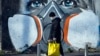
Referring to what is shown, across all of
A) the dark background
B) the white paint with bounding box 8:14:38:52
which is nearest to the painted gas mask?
the white paint with bounding box 8:14:38:52

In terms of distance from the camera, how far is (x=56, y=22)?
14469 millimetres

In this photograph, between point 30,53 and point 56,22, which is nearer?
point 56,22

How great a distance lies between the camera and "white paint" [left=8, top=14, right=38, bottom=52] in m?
18.0

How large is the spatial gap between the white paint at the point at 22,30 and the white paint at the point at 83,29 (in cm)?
149

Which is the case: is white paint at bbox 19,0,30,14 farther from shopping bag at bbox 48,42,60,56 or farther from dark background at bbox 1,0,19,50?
shopping bag at bbox 48,42,60,56

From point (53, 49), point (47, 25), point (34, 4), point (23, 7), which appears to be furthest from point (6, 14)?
point (53, 49)

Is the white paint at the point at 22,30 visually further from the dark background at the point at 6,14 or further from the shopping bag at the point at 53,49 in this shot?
the shopping bag at the point at 53,49

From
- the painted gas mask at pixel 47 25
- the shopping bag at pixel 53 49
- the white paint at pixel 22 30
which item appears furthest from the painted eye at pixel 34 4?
the shopping bag at pixel 53 49

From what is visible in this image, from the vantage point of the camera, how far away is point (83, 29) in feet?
59.2

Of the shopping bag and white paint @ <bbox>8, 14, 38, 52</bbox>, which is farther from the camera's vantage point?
white paint @ <bbox>8, 14, 38, 52</bbox>

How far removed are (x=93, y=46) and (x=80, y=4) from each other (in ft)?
5.78

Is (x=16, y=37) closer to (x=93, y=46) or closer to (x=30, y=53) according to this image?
(x=30, y=53)

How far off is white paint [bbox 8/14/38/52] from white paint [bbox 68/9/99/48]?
4.90ft

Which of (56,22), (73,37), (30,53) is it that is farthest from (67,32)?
(56,22)
